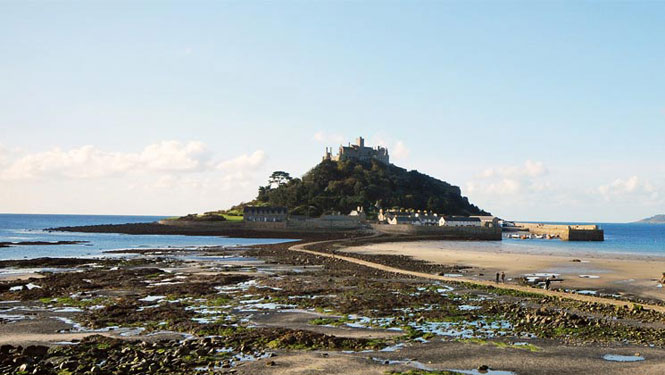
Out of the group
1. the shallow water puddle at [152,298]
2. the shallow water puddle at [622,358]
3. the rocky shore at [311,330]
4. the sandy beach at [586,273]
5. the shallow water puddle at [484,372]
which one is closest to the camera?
the shallow water puddle at [484,372]

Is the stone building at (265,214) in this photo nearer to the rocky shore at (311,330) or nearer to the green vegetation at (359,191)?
the green vegetation at (359,191)

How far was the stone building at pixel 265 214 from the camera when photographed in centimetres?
13900

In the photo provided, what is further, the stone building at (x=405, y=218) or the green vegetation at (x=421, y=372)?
the stone building at (x=405, y=218)

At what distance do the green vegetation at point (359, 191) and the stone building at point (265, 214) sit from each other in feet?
50.7

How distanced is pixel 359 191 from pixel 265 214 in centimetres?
3982

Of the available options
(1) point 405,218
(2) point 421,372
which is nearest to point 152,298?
(2) point 421,372

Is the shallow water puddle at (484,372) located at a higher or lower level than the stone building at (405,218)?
lower

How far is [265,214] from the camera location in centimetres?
14000

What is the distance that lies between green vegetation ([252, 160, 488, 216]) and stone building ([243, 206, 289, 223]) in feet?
50.7

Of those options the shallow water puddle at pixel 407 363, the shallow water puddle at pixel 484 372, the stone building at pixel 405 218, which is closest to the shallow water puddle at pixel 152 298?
the shallow water puddle at pixel 407 363

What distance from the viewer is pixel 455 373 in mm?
15805

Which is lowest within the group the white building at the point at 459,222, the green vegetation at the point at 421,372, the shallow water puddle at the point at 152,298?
the shallow water puddle at the point at 152,298

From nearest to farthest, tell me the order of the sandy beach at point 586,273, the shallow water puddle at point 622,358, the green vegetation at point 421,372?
the green vegetation at point 421,372, the shallow water puddle at point 622,358, the sandy beach at point 586,273

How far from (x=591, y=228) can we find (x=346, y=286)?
347 feet
